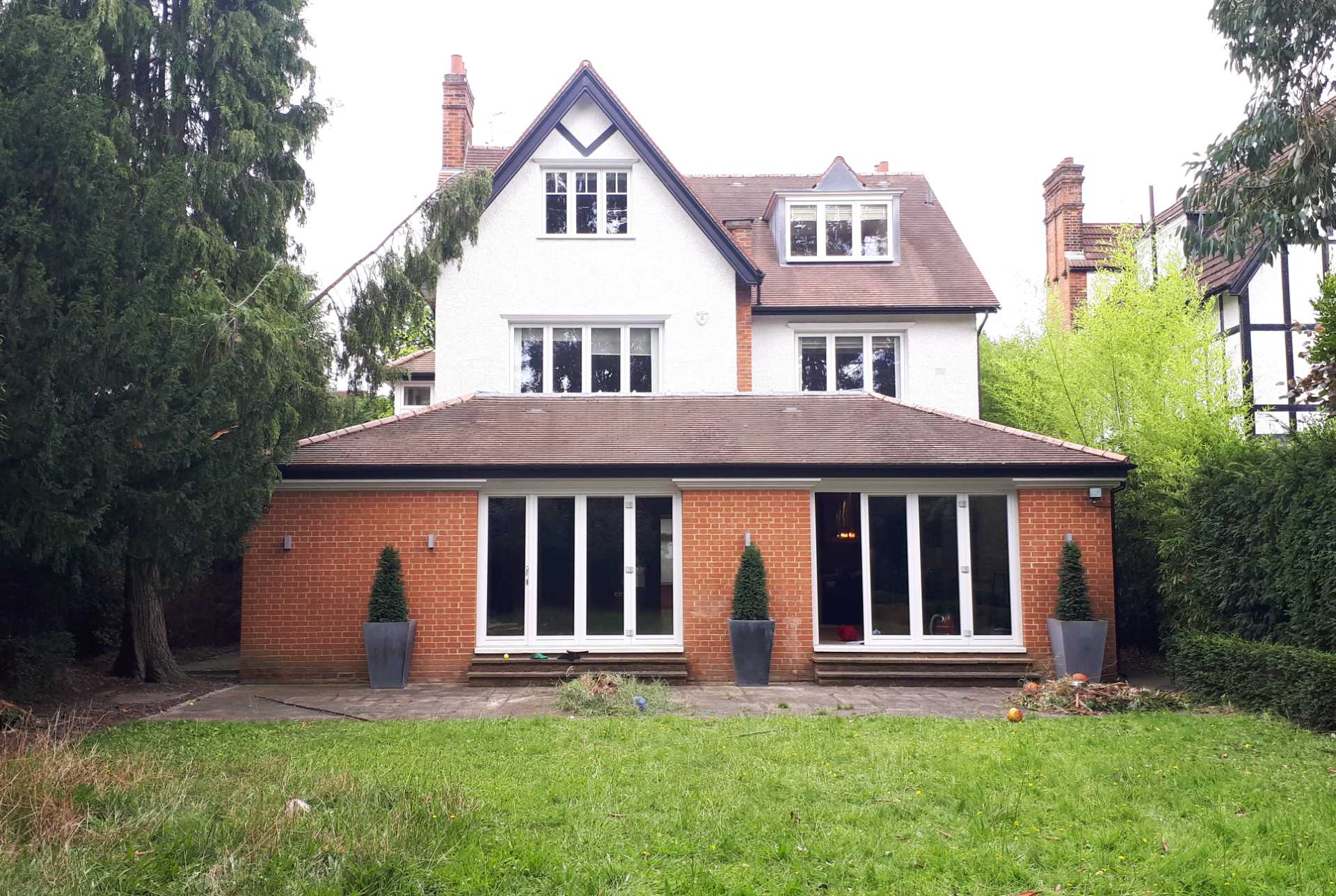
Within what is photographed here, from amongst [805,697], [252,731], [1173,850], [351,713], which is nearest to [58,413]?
[252,731]

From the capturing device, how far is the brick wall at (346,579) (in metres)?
13.2

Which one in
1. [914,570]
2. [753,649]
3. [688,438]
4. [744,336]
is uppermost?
[744,336]

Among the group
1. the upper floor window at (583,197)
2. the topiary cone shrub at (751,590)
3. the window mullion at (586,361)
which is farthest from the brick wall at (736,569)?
the upper floor window at (583,197)

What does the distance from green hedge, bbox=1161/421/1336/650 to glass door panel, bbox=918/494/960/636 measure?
9.11 ft

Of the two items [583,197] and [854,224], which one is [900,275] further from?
[583,197]

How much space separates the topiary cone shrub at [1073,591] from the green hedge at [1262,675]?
1137 millimetres

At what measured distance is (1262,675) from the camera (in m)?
10.1

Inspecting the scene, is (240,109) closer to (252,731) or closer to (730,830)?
(252,731)

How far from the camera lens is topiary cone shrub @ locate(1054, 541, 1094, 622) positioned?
12805 mm

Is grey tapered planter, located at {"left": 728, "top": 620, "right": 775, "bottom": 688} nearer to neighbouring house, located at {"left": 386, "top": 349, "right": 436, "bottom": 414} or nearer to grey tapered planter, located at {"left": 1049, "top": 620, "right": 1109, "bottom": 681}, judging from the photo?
grey tapered planter, located at {"left": 1049, "top": 620, "right": 1109, "bottom": 681}

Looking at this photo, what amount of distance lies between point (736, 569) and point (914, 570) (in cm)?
258

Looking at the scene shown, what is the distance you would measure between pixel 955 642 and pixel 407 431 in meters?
8.61

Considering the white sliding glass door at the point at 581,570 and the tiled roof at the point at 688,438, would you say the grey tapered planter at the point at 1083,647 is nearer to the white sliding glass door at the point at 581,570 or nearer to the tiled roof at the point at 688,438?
the tiled roof at the point at 688,438

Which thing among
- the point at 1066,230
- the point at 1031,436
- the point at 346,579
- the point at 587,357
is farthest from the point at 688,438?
the point at 1066,230
